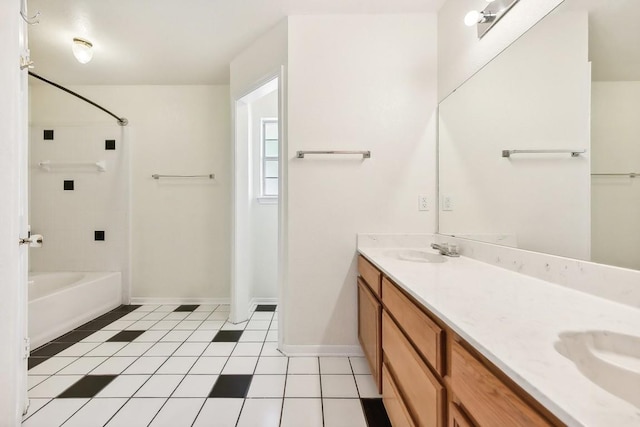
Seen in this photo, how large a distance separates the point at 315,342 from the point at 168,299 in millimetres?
1920

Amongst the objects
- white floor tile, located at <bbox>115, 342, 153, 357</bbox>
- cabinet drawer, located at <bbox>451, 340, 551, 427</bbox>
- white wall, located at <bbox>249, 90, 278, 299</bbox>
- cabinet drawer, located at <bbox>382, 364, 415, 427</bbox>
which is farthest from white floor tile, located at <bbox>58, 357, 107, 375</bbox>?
cabinet drawer, located at <bbox>451, 340, 551, 427</bbox>

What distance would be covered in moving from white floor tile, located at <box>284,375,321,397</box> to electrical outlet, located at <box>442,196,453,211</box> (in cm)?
139

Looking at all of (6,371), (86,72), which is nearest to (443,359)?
(6,371)

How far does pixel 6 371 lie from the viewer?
1.21 meters

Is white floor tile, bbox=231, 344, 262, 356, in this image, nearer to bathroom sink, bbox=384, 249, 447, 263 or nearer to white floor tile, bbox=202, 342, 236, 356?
white floor tile, bbox=202, 342, 236, 356

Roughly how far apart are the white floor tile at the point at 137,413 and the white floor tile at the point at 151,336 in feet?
2.45

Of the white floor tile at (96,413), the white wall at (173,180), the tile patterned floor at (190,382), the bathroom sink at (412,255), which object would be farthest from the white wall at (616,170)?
the white wall at (173,180)

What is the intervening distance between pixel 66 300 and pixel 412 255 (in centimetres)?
286

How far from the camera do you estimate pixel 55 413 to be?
1346 millimetres

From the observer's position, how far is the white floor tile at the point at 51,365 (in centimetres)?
167

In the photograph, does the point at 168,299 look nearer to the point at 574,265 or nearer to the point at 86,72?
the point at 86,72

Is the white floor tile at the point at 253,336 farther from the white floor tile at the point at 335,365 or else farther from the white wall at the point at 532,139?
the white wall at the point at 532,139

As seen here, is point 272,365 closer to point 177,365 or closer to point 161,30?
point 177,365

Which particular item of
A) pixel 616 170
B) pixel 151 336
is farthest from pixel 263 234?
pixel 616 170
